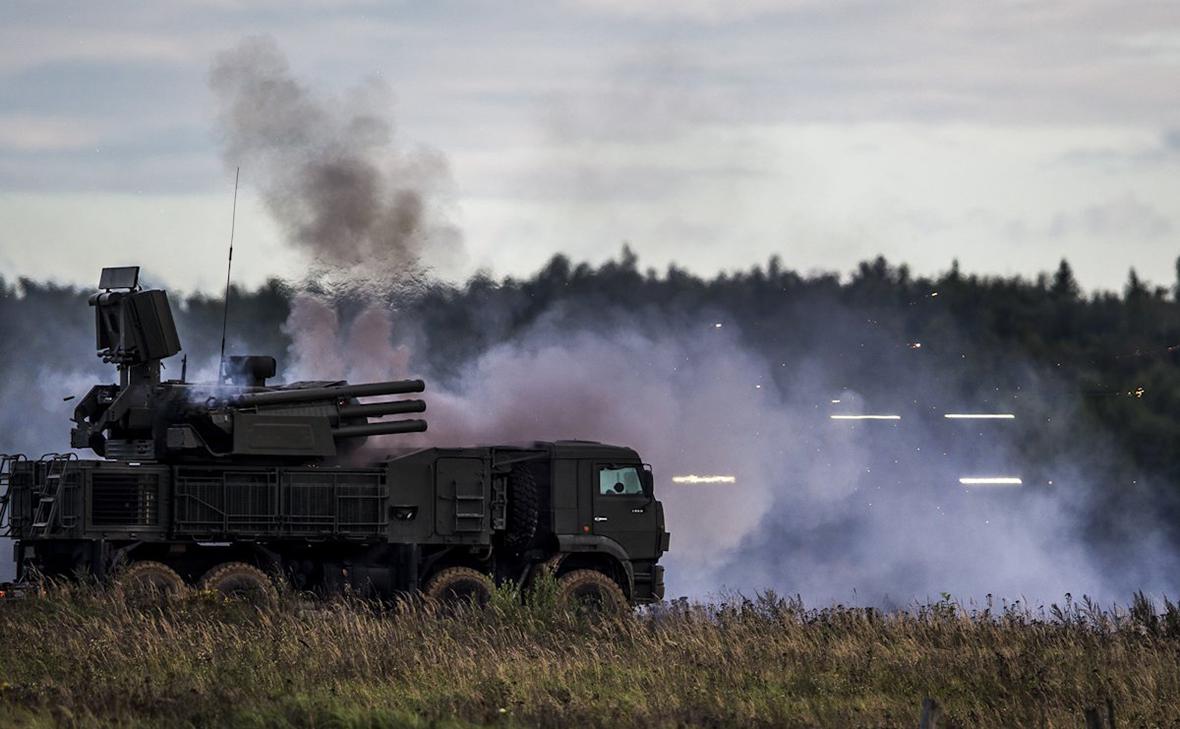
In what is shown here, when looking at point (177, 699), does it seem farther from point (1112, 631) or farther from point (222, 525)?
point (1112, 631)

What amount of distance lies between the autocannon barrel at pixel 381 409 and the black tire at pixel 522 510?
2.13m

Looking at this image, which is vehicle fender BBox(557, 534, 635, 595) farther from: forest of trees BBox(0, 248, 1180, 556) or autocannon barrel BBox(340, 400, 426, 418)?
forest of trees BBox(0, 248, 1180, 556)

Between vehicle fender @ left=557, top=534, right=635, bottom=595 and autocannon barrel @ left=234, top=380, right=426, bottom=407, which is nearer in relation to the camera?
autocannon barrel @ left=234, top=380, right=426, bottom=407

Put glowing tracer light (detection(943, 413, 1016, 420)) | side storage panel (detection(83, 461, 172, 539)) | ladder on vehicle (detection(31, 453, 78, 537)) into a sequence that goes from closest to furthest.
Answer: ladder on vehicle (detection(31, 453, 78, 537)) → side storage panel (detection(83, 461, 172, 539)) → glowing tracer light (detection(943, 413, 1016, 420))

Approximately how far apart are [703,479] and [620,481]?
14.3m

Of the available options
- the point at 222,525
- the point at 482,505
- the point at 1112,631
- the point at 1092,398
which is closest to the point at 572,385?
the point at 482,505

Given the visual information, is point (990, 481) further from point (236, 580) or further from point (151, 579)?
point (151, 579)

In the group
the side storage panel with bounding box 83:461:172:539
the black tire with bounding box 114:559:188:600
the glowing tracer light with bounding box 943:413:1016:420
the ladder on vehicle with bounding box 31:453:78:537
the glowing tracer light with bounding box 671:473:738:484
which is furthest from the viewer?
the glowing tracer light with bounding box 943:413:1016:420

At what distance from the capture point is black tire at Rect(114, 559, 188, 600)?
99.3 ft

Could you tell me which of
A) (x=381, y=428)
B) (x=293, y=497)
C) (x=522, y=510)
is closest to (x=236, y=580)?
(x=293, y=497)

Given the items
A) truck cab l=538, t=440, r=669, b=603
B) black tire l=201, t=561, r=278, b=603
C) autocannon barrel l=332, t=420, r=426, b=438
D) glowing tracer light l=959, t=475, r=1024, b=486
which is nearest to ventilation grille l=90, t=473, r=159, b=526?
black tire l=201, t=561, r=278, b=603

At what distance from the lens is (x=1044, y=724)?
2120cm

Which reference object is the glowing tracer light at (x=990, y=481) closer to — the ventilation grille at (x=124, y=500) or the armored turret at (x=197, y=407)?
the armored turret at (x=197, y=407)

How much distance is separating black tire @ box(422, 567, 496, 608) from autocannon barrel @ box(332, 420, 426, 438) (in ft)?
8.93
